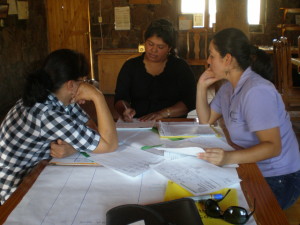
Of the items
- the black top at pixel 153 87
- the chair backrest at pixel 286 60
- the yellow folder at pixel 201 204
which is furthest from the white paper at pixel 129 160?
the chair backrest at pixel 286 60

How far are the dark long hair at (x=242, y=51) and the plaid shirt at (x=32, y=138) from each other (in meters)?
0.70

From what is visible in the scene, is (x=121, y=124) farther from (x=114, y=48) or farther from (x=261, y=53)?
(x=114, y=48)

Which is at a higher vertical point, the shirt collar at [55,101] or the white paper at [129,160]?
the shirt collar at [55,101]

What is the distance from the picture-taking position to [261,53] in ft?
5.76

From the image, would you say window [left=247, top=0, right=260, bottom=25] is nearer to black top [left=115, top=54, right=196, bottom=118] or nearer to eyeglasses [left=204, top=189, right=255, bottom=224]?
black top [left=115, top=54, right=196, bottom=118]

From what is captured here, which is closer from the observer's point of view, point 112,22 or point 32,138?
point 32,138

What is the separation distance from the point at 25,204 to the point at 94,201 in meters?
0.20

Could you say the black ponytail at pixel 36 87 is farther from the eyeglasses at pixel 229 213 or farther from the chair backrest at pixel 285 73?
the chair backrest at pixel 285 73

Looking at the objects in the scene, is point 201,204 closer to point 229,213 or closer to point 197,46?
point 229,213

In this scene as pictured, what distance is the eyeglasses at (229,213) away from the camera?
94cm

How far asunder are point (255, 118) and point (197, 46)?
209 inches

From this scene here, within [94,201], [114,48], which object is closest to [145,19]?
[114,48]

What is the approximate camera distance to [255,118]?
4.94 feet

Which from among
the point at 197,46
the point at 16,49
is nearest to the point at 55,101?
the point at 16,49
